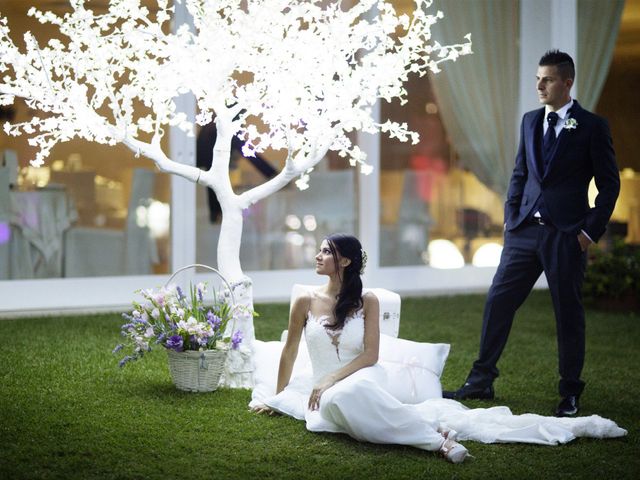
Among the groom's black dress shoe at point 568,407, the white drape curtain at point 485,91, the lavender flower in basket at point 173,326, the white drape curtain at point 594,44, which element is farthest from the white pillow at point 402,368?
the white drape curtain at point 594,44

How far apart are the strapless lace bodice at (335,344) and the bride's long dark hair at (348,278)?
4cm

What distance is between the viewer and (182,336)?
4.54 m

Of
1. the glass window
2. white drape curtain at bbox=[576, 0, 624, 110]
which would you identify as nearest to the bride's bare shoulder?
the glass window

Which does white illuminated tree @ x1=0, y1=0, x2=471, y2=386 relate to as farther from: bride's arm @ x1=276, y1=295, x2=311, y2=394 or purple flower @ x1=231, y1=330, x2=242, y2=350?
bride's arm @ x1=276, y1=295, x2=311, y2=394

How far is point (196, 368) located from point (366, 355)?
0.84m

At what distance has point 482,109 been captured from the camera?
8.69 m

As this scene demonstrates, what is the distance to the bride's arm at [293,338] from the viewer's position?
429 cm

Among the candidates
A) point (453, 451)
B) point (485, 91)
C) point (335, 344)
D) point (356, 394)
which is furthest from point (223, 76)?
point (485, 91)

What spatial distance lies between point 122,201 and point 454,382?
317 cm

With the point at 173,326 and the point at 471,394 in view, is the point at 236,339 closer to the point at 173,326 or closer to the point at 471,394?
the point at 173,326

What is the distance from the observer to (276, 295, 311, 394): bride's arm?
14.1 feet

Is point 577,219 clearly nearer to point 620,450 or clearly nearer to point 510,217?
point 510,217

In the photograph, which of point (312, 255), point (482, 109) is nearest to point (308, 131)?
point (312, 255)

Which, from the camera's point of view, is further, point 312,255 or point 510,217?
point 312,255
